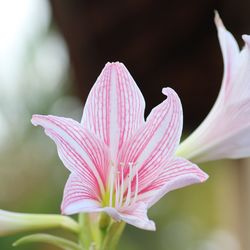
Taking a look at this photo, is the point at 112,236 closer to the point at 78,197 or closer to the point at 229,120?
the point at 78,197

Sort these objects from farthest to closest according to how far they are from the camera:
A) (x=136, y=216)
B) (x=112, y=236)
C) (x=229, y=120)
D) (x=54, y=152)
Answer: (x=54, y=152) → (x=229, y=120) → (x=112, y=236) → (x=136, y=216)

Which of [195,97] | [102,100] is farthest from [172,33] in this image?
[102,100]

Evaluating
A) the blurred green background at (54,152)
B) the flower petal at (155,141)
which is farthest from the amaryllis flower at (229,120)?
the blurred green background at (54,152)

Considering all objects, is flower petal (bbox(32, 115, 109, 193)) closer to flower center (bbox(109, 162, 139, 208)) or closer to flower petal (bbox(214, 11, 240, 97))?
flower center (bbox(109, 162, 139, 208))

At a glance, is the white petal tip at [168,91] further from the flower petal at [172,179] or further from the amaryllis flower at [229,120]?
the amaryllis flower at [229,120]

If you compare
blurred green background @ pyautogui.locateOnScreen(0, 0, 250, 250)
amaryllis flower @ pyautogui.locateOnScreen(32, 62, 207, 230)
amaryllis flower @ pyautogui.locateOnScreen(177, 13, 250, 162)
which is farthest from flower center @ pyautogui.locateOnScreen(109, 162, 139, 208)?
blurred green background @ pyautogui.locateOnScreen(0, 0, 250, 250)

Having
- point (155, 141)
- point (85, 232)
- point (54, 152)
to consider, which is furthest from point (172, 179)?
point (54, 152)
